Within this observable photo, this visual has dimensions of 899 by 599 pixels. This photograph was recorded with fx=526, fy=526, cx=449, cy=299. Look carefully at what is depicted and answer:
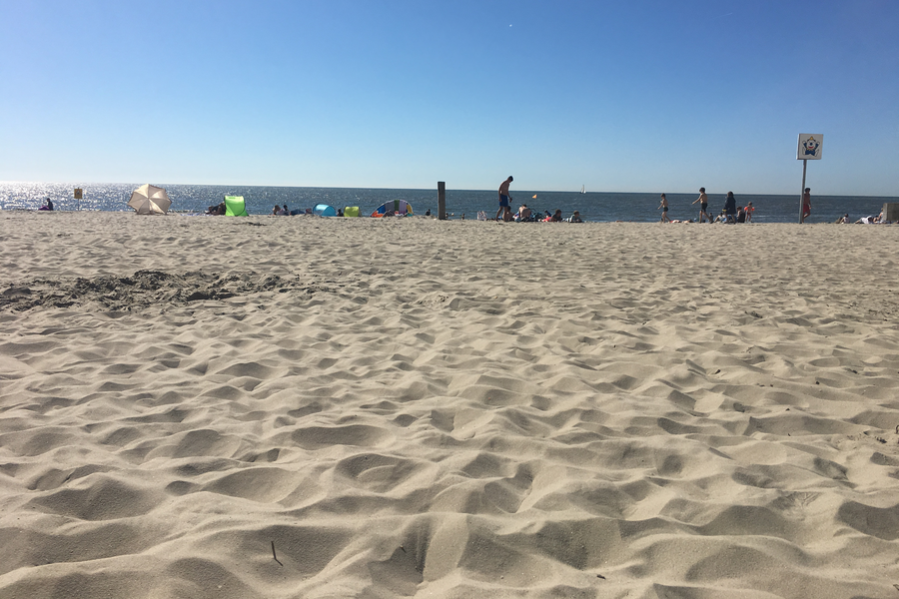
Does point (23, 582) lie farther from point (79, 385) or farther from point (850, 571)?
point (850, 571)

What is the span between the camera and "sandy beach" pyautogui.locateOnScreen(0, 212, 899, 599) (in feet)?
5.40

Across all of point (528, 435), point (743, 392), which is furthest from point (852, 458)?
point (528, 435)

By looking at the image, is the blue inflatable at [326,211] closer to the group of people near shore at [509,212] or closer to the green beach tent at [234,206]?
the green beach tent at [234,206]

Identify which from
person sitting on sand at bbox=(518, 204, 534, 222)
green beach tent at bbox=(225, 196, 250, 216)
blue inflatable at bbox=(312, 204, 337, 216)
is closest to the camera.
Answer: person sitting on sand at bbox=(518, 204, 534, 222)

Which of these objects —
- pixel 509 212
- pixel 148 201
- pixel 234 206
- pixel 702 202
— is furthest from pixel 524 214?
pixel 148 201

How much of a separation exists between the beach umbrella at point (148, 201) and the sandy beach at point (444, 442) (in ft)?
49.4

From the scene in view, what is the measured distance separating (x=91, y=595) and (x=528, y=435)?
5.87 feet

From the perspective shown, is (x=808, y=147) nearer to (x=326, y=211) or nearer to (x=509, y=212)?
(x=509, y=212)

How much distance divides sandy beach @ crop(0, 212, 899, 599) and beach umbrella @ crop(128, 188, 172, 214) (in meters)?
15.1

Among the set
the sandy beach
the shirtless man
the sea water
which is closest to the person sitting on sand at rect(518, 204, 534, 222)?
the sea water

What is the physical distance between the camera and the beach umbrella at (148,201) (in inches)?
738

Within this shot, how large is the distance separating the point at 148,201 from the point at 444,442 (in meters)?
20.1

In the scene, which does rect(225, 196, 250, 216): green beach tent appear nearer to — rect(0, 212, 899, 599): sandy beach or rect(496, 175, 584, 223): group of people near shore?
rect(496, 175, 584, 223): group of people near shore

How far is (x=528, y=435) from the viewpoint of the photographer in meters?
2.58
